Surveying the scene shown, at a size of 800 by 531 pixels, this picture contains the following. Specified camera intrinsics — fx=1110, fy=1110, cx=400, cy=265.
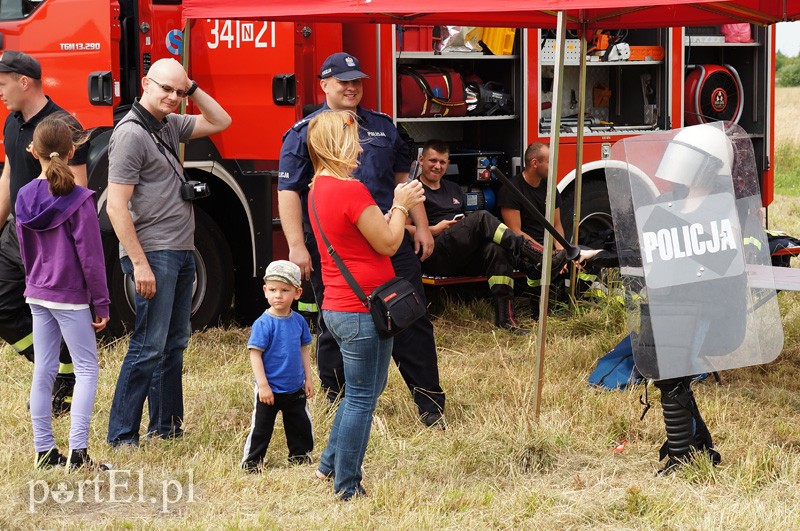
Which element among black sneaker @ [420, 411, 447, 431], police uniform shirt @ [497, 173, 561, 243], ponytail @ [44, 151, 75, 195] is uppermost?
ponytail @ [44, 151, 75, 195]

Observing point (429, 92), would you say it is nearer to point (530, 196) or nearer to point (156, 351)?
point (530, 196)

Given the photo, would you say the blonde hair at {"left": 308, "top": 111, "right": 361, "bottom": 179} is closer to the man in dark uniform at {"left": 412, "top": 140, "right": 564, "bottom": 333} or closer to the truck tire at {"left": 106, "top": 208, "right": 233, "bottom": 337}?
the truck tire at {"left": 106, "top": 208, "right": 233, "bottom": 337}

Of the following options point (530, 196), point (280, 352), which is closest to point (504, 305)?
point (530, 196)

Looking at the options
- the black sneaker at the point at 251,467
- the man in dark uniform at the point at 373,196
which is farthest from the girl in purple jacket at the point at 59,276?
the man in dark uniform at the point at 373,196

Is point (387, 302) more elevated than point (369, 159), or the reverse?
point (369, 159)

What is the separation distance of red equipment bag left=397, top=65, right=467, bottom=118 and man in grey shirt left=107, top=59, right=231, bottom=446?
2492 mm

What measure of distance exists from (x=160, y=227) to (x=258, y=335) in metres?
0.66

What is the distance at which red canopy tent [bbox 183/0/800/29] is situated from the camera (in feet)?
15.2

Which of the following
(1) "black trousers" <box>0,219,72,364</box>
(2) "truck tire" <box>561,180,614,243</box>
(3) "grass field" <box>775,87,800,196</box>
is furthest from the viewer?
(3) "grass field" <box>775,87,800,196</box>

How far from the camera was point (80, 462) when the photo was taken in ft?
14.2

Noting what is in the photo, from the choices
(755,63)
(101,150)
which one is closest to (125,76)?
(101,150)

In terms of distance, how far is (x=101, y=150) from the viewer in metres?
6.20

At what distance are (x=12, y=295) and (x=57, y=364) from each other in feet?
3.09
